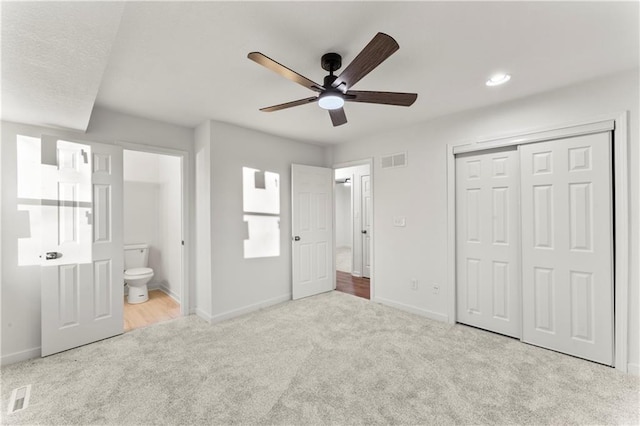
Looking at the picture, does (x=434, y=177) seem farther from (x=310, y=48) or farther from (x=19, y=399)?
(x=19, y=399)

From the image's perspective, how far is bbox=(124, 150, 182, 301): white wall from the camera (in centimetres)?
423

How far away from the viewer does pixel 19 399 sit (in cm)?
192

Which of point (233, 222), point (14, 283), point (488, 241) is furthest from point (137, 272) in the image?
point (488, 241)

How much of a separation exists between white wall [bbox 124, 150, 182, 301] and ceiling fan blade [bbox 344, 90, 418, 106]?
128 inches

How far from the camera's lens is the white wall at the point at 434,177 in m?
2.19

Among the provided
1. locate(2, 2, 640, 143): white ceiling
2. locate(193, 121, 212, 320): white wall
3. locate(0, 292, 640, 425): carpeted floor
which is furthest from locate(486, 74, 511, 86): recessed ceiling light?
locate(193, 121, 212, 320): white wall

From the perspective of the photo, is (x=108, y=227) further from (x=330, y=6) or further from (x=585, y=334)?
(x=585, y=334)

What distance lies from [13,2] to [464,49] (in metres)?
2.38

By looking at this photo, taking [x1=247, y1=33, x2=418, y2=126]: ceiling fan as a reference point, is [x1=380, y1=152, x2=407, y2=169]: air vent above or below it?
below

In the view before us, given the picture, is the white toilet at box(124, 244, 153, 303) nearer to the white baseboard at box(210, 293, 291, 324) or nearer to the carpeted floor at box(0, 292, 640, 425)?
the carpeted floor at box(0, 292, 640, 425)

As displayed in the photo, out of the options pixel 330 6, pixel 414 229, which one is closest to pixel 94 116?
pixel 330 6

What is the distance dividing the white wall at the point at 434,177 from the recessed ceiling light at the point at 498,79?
1.73ft

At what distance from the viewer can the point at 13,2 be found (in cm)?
108

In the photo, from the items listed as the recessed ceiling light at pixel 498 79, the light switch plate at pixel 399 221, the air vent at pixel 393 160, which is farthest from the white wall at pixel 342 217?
the recessed ceiling light at pixel 498 79
